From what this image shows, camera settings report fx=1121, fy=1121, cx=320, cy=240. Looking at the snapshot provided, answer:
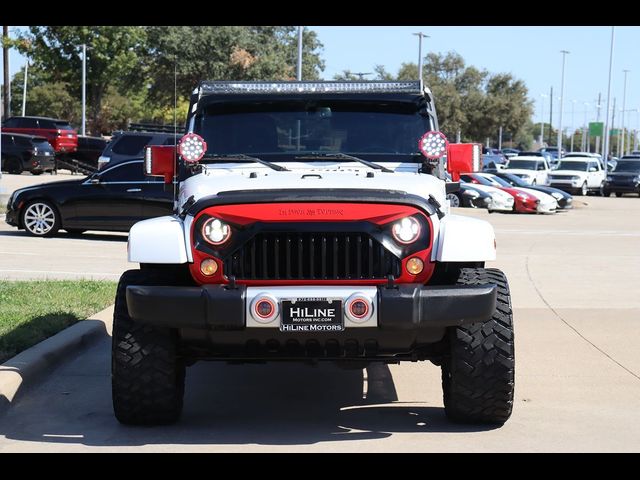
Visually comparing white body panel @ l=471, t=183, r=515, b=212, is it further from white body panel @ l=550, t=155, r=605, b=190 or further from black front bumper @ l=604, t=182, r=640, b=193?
black front bumper @ l=604, t=182, r=640, b=193

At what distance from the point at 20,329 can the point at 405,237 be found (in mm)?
4318

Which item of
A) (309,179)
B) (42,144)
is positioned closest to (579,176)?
(42,144)

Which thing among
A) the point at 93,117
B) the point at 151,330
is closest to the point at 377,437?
the point at 151,330

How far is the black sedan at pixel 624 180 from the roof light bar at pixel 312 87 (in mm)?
42901

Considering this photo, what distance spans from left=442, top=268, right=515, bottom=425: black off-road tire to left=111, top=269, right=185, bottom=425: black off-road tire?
1.65m

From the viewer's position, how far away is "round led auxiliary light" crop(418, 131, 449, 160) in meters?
7.68

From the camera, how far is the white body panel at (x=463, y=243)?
20.5 feet

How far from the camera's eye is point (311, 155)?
779cm

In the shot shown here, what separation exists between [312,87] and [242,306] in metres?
2.62

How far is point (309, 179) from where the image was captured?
6.91 meters

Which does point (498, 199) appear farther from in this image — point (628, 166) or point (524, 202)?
point (628, 166)

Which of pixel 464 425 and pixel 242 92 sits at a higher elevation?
pixel 242 92

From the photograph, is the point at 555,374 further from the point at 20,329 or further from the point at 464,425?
the point at 20,329

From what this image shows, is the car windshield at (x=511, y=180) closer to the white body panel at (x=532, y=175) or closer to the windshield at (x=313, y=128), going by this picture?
the white body panel at (x=532, y=175)
